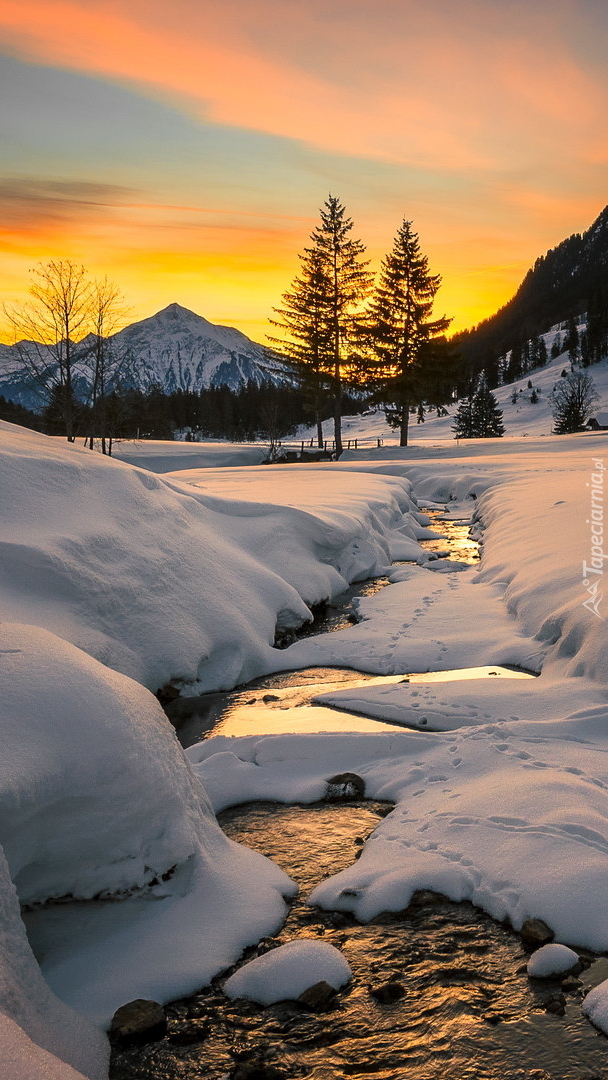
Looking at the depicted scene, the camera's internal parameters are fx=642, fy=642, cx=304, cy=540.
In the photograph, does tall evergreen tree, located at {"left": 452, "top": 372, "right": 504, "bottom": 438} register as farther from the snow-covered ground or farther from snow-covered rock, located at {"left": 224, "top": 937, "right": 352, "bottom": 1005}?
snow-covered rock, located at {"left": 224, "top": 937, "right": 352, "bottom": 1005}

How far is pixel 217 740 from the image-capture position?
526cm

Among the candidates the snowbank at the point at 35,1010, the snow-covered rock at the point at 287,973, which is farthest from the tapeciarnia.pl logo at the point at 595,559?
the snowbank at the point at 35,1010

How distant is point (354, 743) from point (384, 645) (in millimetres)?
2504

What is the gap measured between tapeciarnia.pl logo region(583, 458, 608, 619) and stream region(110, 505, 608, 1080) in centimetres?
361

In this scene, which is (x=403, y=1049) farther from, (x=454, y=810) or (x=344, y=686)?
(x=344, y=686)

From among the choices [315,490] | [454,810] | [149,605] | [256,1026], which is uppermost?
[315,490]

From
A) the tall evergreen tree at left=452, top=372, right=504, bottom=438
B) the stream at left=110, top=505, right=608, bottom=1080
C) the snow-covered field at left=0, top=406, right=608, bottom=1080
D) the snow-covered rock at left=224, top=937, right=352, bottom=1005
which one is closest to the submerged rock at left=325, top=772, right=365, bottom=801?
the snow-covered field at left=0, top=406, right=608, bottom=1080

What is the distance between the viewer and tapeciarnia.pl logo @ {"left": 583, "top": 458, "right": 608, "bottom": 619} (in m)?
6.28

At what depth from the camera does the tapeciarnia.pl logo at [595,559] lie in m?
6.28

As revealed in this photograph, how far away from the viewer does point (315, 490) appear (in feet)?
52.3

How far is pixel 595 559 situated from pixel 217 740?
5055 millimetres

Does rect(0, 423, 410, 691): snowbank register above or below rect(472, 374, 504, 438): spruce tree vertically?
below

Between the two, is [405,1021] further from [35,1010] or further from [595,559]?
[595,559]

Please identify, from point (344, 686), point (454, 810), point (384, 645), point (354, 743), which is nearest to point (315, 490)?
point (384, 645)
